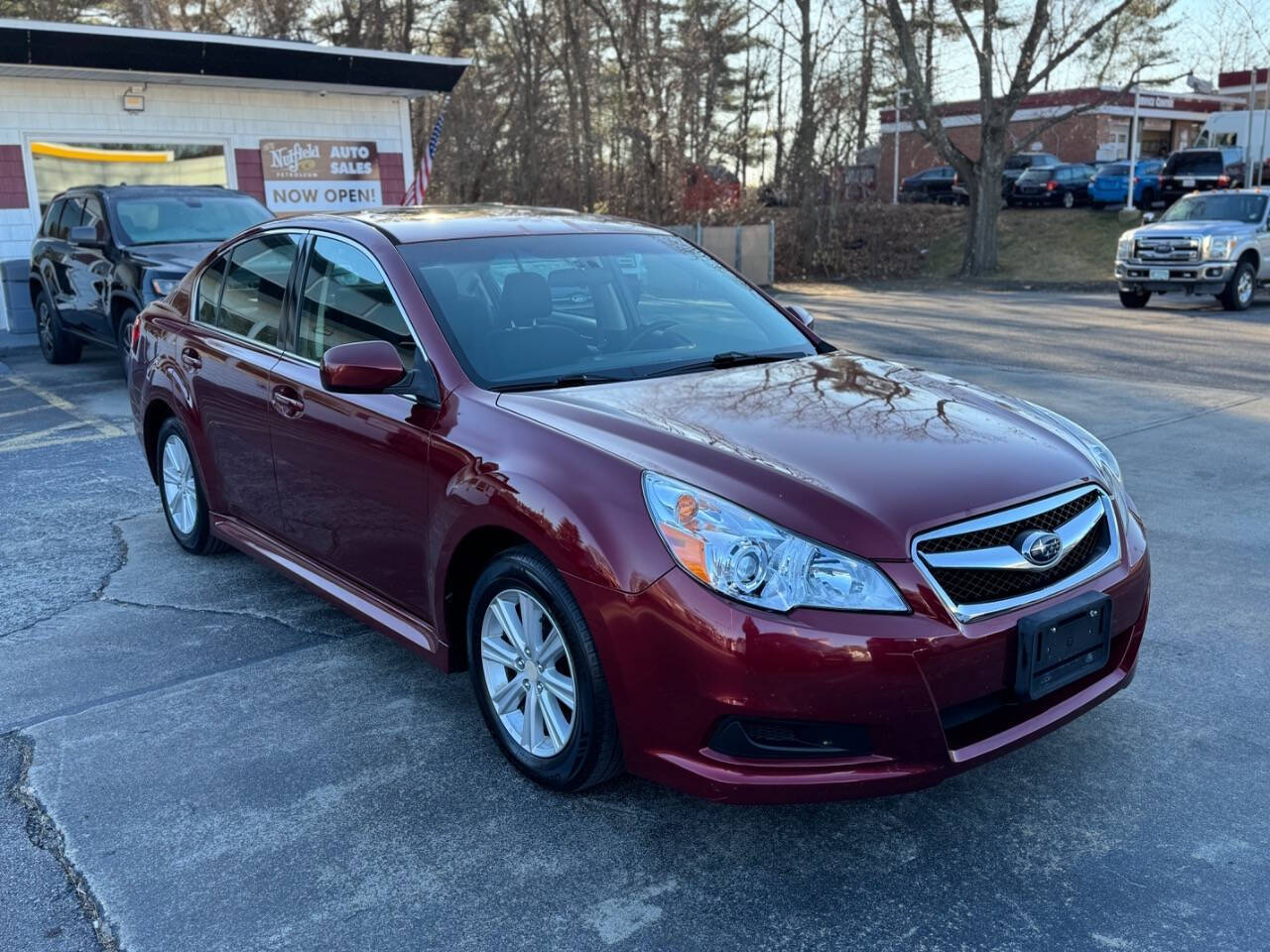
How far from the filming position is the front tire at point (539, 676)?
3031 mm

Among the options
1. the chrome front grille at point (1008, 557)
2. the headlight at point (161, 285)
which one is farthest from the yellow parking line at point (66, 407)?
the chrome front grille at point (1008, 557)

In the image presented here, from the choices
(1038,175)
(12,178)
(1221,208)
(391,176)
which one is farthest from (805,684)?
(1038,175)

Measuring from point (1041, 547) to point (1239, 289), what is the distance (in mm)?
17870

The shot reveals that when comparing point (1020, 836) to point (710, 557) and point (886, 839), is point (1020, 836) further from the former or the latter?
point (710, 557)

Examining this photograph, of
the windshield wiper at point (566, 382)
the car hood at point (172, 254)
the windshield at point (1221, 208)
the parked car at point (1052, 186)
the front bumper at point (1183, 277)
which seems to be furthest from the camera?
the parked car at point (1052, 186)

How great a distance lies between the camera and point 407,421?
3.67 m

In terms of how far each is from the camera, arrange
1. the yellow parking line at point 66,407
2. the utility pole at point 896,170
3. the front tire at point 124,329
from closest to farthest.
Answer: the yellow parking line at point 66,407 → the front tire at point 124,329 → the utility pole at point 896,170

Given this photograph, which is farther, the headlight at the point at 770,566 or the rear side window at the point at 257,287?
the rear side window at the point at 257,287

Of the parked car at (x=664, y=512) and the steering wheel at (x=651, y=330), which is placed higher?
the steering wheel at (x=651, y=330)

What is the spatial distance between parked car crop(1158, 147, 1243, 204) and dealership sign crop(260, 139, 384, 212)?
87.7ft

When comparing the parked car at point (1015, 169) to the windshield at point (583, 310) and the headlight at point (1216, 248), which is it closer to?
the headlight at point (1216, 248)

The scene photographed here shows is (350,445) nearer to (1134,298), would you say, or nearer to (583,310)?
(583,310)

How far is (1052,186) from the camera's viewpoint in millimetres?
37625

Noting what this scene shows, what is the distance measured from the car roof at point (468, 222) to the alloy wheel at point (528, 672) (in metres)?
1.54
